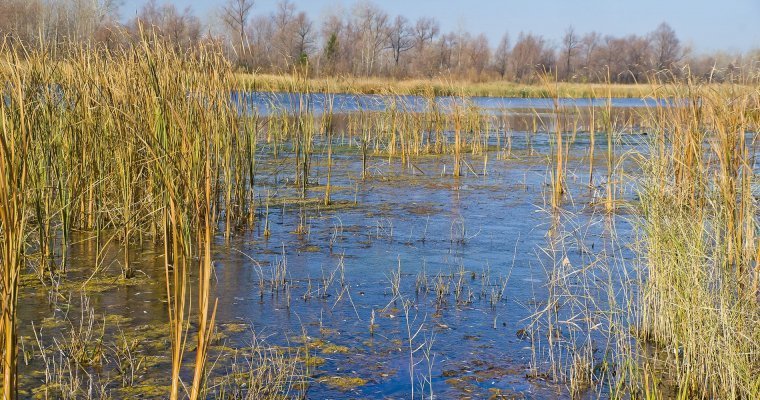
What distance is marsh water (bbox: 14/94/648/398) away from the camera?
10.8 ft

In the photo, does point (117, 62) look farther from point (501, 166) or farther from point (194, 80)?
point (501, 166)

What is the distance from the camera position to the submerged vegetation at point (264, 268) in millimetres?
2904

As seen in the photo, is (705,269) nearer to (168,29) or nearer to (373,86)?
(168,29)

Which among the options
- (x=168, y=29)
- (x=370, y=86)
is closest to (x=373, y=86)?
(x=370, y=86)

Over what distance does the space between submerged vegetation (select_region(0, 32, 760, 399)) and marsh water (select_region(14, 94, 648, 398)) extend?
0.02 m

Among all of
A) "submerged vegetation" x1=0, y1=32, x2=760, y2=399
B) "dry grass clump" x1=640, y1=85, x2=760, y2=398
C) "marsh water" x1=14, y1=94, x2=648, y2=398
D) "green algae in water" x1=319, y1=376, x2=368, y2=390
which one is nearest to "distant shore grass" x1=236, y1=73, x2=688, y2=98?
"submerged vegetation" x1=0, y1=32, x2=760, y2=399

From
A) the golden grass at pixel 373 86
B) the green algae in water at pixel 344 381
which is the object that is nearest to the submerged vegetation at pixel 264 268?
the green algae in water at pixel 344 381

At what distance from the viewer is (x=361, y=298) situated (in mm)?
4414

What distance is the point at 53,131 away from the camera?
494 cm

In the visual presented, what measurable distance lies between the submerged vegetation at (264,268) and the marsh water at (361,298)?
0.02 m

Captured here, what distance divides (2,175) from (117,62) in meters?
3.69

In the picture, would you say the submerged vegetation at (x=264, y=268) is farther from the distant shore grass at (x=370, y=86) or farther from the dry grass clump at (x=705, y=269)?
the distant shore grass at (x=370, y=86)

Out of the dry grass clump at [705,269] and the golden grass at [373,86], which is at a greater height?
the golden grass at [373,86]

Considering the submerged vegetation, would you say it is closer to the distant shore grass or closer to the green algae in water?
the green algae in water
